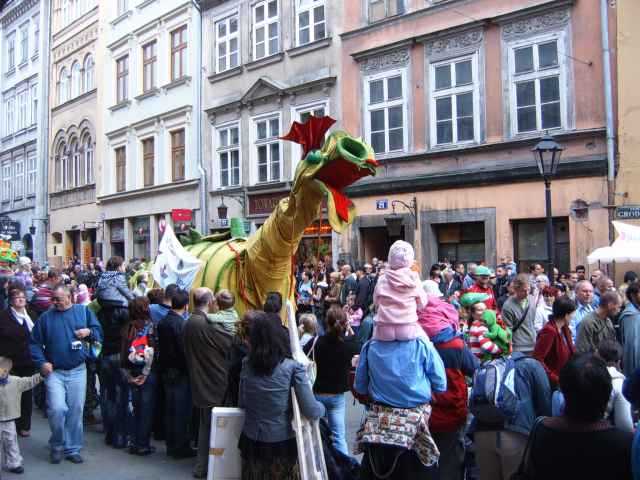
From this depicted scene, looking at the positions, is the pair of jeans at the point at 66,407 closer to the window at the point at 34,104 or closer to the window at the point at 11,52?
the window at the point at 34,104

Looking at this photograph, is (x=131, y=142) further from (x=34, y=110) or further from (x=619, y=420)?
(x=619, y=420)

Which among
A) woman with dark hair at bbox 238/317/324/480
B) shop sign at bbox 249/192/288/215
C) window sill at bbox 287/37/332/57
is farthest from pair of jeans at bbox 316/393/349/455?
window sill at bbox 287/37/332/57

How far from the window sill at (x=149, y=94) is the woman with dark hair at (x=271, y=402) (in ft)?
75.5

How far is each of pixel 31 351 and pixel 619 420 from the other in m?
5.24

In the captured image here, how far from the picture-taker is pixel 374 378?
172 inches

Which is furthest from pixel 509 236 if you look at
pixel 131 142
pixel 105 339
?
pixel 131 142

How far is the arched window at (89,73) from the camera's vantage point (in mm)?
30438

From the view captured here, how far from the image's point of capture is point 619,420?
151 inches

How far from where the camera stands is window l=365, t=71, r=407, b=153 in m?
17.5

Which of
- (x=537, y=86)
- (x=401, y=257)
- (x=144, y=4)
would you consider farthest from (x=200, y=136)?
(x=401, y=257)

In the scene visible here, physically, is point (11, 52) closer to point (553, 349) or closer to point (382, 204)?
point (382, 204)

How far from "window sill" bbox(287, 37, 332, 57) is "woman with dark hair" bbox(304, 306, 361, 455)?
571 inches

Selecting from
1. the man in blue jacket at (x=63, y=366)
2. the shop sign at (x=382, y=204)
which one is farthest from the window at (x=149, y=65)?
the man in blue jacket at (x=63, y=366)

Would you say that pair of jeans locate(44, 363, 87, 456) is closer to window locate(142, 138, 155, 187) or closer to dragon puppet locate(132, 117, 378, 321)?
dragon puppet locate(132, 117, 378, 321)
